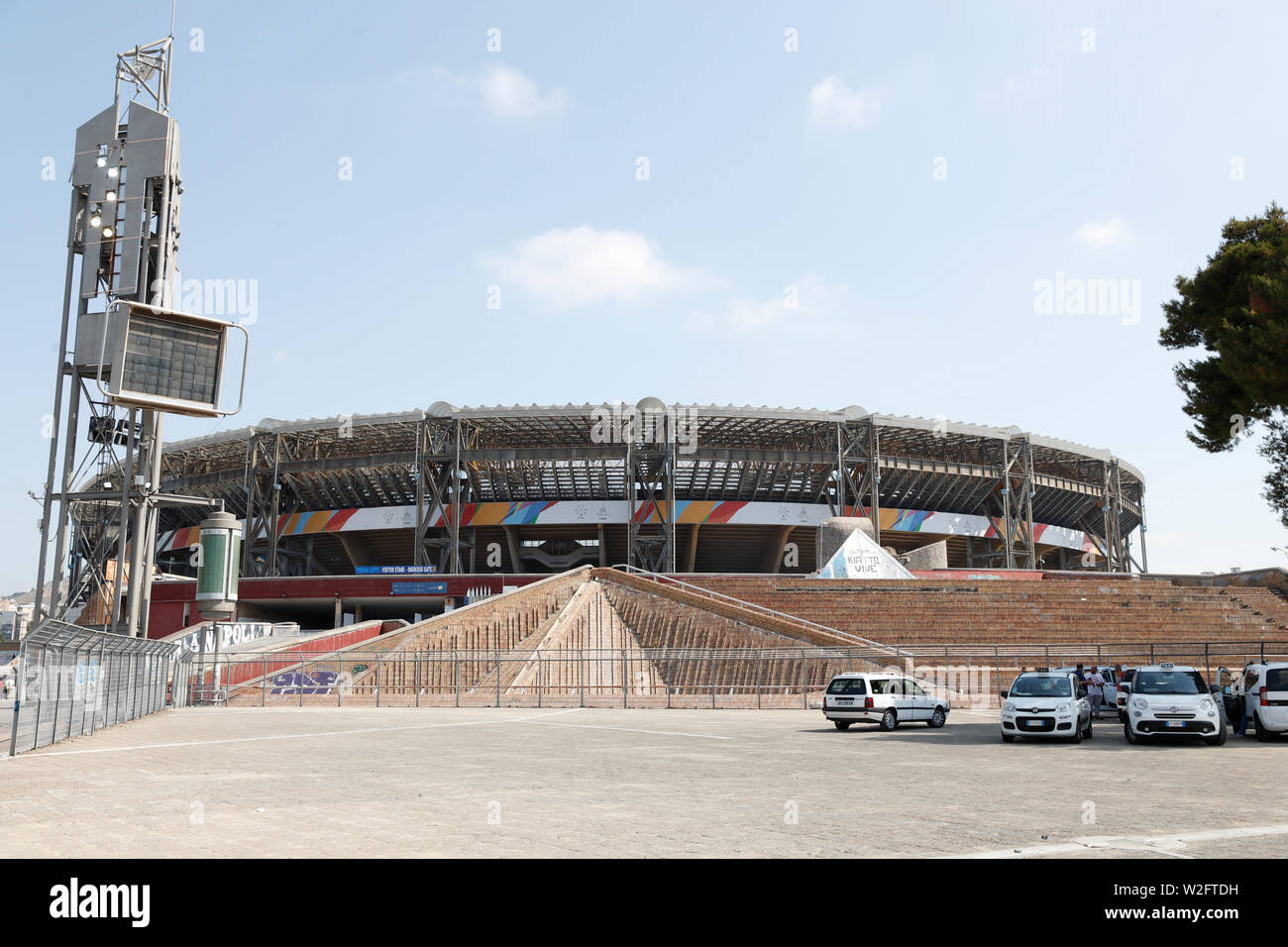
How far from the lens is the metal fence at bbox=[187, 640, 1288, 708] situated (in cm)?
2892

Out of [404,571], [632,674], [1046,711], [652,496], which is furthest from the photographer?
[652,496]

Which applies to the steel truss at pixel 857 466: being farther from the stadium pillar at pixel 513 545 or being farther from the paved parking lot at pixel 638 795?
the paved parking lot at pixel 638 795

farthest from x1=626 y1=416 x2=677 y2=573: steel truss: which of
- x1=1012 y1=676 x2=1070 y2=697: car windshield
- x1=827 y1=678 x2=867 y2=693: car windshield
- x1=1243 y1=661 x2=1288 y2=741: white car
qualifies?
x1=1243 y1=661 x2=1288 y2=741: white car

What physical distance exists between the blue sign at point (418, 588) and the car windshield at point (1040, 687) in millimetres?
46271

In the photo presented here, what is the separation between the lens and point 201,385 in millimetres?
30328

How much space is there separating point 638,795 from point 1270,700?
13939 mm

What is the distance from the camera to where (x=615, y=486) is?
241 feet

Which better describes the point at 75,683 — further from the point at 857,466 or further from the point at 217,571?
the point at 857,466

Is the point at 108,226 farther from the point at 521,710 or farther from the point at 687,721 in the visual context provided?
the point at 687,721

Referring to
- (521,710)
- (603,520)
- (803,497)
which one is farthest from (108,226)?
(803,497)

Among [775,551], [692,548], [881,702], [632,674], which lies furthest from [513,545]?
[881,702]

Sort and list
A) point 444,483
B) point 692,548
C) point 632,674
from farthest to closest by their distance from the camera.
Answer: point 692,548 → point 444,483 → point 632,674
